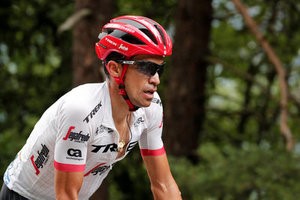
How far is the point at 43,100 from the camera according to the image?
1239 cm

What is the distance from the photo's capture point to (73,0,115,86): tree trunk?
9.31 meters

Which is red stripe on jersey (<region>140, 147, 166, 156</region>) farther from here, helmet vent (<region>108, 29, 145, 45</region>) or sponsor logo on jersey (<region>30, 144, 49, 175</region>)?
helmet vent (<region>108, 29, 145, 45</region>)

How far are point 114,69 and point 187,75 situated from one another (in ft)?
24.6

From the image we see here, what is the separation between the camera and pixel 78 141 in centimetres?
404

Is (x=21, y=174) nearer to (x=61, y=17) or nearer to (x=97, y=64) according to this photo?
(x=97, y=64)

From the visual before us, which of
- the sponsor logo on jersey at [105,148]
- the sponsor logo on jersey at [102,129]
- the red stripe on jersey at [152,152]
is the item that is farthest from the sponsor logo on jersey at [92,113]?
the red stripe on jersey at [152,152]

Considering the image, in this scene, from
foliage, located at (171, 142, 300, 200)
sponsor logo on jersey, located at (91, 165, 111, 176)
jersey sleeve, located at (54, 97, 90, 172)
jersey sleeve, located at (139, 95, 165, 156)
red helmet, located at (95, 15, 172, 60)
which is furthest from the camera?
foliage, located at (171, 142, 300, 200)

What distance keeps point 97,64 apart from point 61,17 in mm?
1796

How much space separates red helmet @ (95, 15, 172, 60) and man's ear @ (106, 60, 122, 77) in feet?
0.19

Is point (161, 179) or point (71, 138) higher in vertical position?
point (71, 138)

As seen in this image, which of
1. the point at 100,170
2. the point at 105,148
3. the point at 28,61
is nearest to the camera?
the point at 105,148

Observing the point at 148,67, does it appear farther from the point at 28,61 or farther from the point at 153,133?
the point at 28,61

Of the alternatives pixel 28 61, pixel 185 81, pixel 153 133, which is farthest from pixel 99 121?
pixel 28 61

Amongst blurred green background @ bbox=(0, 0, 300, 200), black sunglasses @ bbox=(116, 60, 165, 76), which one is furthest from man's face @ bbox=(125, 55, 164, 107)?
blurred green background @ bbox=(0, 0, 300, 200)
